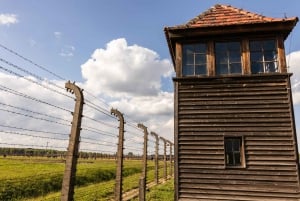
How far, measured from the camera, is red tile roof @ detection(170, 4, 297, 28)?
11984 mm

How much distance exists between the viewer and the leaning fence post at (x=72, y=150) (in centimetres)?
683

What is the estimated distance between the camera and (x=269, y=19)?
466 inches

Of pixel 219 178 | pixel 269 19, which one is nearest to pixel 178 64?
pixel 269 19

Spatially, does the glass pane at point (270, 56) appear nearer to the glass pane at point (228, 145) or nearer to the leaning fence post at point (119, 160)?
the glass pane at point (228, 145)

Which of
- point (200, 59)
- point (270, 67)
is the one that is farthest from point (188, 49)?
point (270, 67)

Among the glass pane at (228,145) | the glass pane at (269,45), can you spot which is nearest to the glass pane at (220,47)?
the glass pane at (269,45)

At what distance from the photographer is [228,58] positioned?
1204 cm

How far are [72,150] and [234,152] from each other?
6.68m

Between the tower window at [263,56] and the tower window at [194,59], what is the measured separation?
1998 mm

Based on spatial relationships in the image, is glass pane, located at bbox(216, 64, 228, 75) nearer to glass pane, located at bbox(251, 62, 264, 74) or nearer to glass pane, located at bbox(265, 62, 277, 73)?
glass pane, located at bbox(251, 62, 264, 74)

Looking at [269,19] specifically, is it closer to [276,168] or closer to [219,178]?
[276,168]

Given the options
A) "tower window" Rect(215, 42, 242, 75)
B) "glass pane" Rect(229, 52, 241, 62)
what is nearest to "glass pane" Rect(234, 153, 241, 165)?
"tower window" Rect(215, 42, 242, 75)

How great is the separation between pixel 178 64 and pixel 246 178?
5.35 m

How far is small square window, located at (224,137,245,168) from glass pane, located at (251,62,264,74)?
287cm
